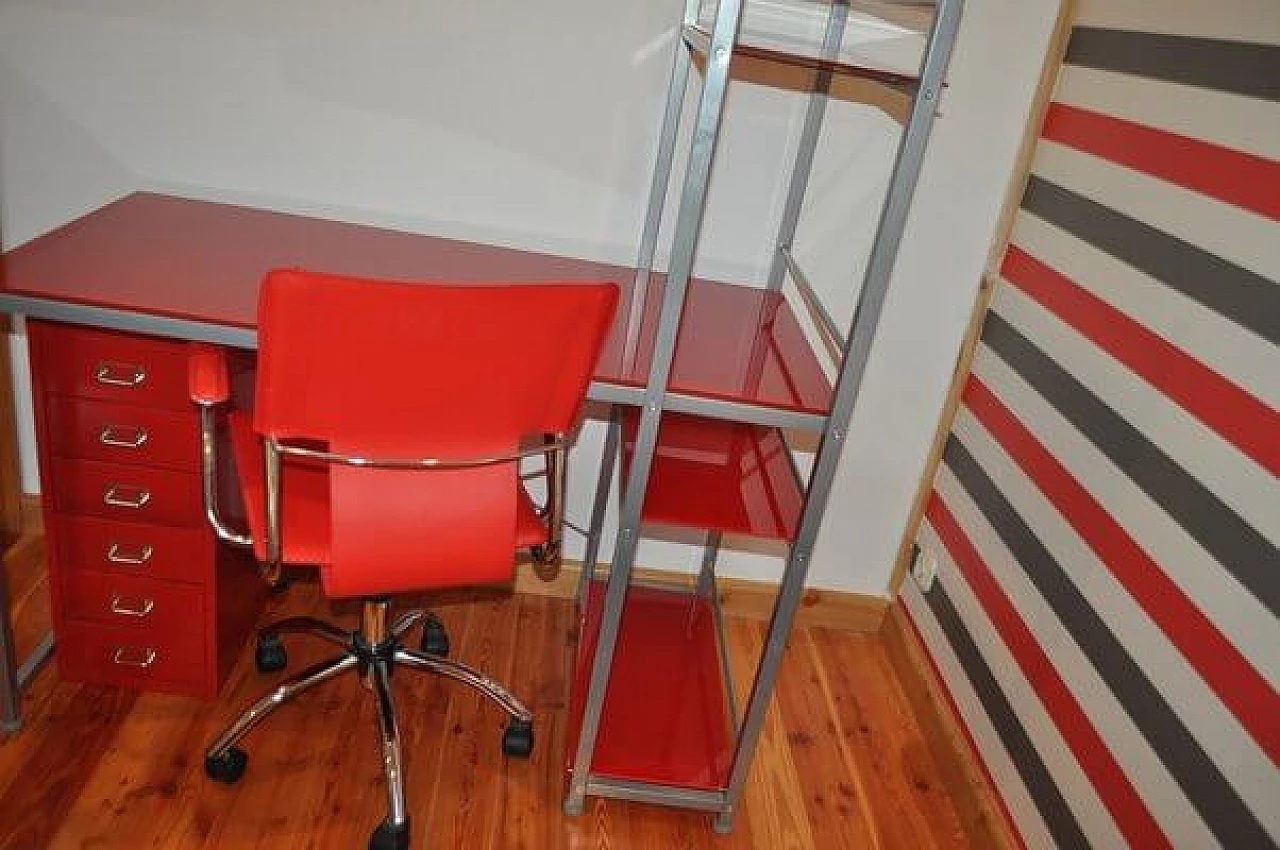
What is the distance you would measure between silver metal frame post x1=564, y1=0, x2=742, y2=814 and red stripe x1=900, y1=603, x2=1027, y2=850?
81cm

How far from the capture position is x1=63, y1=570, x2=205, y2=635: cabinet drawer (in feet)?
5.89

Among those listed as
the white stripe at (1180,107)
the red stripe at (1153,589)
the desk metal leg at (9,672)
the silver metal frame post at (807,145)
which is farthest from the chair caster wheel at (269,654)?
the white stripe at (1180,107)

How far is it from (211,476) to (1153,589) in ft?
4.83

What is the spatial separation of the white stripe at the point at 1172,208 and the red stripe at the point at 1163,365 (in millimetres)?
158

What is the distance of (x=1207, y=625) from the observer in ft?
4.49

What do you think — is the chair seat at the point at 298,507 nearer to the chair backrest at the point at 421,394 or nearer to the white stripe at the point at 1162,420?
the chair backrest at the point at 421,394

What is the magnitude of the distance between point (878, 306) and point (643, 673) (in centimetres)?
105

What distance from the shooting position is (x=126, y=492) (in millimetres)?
1727

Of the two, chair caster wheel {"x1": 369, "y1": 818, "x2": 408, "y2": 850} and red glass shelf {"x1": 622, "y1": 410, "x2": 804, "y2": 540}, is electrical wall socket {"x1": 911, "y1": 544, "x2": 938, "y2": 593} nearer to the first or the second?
red glass shelf {"x1": 622, "y1": 410, "x2": 804, "y2": 540}

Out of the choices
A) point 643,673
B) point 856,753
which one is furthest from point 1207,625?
point 643,673

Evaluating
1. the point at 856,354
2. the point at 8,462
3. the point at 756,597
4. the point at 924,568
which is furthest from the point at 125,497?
the point at 924,568

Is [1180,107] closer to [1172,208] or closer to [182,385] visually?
[1172,208]

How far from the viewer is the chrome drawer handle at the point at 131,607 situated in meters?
1.81

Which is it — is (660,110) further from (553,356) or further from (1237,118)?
(1237,118)
